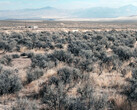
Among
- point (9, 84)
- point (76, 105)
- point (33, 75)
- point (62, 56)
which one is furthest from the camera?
point (62, 56)

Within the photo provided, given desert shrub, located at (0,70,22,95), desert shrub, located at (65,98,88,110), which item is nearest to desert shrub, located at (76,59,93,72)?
desert shrub, located at (0,70,22,95)

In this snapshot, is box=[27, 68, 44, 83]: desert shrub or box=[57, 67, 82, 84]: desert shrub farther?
box=[27, 68, 44, 83]: desert shrub

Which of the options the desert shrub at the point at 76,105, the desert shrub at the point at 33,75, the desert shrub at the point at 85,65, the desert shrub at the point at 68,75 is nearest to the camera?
the desert shrub at the point at 76,105

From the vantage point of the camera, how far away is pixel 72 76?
10.1 metres

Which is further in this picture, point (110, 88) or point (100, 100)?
point (110, 88)

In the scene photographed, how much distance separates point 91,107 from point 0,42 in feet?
62.1

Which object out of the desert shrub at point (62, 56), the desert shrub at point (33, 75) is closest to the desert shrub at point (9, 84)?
the desert shrub at point (33, 75)

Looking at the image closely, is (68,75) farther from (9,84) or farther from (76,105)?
(76,105)

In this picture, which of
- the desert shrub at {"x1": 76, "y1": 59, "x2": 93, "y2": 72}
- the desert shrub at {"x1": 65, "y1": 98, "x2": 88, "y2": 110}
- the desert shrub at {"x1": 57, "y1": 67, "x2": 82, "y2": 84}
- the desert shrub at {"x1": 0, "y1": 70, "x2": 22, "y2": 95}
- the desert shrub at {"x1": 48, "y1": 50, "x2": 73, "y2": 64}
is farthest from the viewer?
the desert shrub at {"x1": 48, "y1": 50, "x2": 73, "y2": 64}

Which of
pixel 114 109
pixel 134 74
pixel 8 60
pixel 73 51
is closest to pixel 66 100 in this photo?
pixel 114 109

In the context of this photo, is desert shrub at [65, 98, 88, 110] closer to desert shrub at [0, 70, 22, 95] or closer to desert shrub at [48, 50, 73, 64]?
desert shrub at [0, 70, 22, 95]

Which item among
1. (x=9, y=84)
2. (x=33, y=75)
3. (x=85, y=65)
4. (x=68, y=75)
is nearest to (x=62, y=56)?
(x=85, y=65)

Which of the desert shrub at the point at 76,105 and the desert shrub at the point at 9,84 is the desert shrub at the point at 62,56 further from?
the desert shrub at the point at 76,105

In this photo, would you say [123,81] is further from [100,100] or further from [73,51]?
[73,51]
